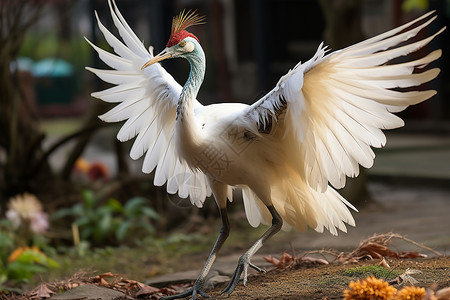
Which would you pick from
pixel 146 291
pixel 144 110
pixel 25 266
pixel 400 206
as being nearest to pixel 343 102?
pixel 144 110

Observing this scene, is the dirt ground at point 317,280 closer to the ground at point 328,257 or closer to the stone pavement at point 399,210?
the ground at point 328,257

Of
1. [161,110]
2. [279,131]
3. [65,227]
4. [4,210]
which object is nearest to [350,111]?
[279,131]

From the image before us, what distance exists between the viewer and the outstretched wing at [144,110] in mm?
4559

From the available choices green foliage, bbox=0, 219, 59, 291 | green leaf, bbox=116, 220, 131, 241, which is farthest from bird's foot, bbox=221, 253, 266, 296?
green leaf, bbox=116, 220, 131, 241

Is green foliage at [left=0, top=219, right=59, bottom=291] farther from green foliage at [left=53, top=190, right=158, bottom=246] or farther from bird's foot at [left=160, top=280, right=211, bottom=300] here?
bird's foot at [left=160, top=280, right=211, bottom=300]

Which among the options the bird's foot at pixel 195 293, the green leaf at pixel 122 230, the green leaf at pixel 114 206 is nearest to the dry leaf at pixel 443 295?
the bird's foot at pixel 195 293

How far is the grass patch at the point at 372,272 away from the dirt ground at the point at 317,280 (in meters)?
0.04

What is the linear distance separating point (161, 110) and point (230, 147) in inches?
31.2

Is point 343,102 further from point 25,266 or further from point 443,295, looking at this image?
point 25,266

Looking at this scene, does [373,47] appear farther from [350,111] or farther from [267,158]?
[267,158]

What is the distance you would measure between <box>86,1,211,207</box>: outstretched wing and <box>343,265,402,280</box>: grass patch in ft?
3.82

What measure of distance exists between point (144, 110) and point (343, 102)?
4.94 feet

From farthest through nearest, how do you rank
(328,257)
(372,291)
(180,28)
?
(328,257), (180,28), (372,291)

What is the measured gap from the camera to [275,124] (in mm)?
3889
